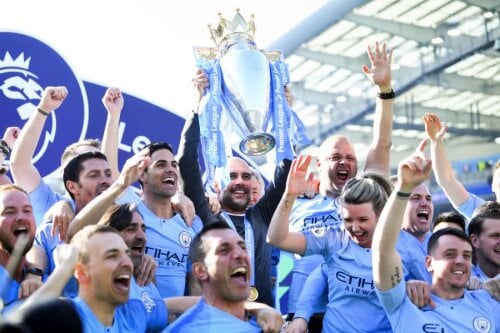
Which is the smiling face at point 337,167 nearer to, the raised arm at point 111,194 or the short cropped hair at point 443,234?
the short cropped hair at point 443,234

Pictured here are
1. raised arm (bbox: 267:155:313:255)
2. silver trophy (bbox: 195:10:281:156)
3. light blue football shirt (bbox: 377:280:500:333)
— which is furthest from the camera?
silver trophy (bbox: 195:10:281:156)

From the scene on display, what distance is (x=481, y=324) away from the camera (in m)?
3.83

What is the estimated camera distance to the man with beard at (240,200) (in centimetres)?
466

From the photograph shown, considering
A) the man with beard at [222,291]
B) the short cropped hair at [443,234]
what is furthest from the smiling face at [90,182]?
the short cropped hair at [443,234]

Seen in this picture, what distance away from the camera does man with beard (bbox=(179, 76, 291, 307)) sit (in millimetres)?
4664

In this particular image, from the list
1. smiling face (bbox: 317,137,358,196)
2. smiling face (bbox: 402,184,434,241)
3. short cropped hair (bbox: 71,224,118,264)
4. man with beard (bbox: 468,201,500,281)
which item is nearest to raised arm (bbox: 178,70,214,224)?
smiling face (bbox: 317,137,358,196)

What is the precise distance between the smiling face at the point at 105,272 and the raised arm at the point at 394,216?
1033 millimetres

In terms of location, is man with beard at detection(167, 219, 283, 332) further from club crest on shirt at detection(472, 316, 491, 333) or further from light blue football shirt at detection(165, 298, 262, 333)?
club crest on shirt at detection(472, 316, 491, 333)

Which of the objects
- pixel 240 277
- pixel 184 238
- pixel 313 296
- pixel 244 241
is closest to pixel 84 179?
pixel 184 238

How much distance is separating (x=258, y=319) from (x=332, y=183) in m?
1.33

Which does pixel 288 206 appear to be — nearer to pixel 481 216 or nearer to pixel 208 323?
pixel 208 323

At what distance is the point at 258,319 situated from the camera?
346 cm

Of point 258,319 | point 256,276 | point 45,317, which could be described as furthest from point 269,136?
point 45,317

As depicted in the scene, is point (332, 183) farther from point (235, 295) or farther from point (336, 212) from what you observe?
point (235, 295)
